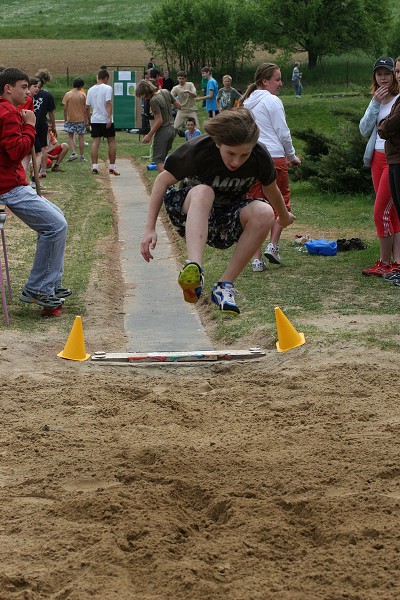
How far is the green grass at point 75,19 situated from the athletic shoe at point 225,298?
7125cm

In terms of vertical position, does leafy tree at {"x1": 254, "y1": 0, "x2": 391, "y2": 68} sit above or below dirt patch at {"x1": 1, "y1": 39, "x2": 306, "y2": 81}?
above

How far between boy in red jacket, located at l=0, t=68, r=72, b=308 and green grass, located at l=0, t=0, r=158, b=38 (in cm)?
6885

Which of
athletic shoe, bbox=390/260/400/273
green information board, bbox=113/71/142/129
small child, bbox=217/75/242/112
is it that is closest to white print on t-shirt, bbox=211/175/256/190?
athletic shoe, bbox=390/260/400/273

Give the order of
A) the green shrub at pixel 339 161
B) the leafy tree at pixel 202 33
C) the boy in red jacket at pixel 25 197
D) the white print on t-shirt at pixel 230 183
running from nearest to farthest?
the white print on t-shirt at pixel 230 183, the boy in red jacket at pixel 25 197, the green shrub at pixel 339 161, the leafy tree at pixel 202 33

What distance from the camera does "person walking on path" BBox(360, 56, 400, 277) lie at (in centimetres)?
922

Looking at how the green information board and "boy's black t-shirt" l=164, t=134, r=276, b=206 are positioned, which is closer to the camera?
"boy's black t-shirt" l=164, t=134, r=276, b=206

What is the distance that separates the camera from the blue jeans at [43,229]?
8.17 meters

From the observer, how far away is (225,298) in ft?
20.7

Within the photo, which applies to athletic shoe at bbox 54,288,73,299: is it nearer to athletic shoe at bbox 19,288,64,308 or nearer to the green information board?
athletic shoe at bbox 19,288,64,308

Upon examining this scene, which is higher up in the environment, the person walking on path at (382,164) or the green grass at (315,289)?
the person walking on path at (382,164)

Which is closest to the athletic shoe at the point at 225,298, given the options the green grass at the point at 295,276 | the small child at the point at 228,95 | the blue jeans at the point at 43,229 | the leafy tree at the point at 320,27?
the green grass at the point at 295,276

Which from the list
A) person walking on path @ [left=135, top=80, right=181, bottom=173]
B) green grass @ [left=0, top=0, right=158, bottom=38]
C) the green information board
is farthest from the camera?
green grass @ [left=0, top=0, right=158, bottom=38]

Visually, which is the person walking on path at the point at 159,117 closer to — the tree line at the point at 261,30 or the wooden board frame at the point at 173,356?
the wooden board frame at the point at 173,356

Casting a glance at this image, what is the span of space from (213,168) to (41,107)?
11.8 meters
